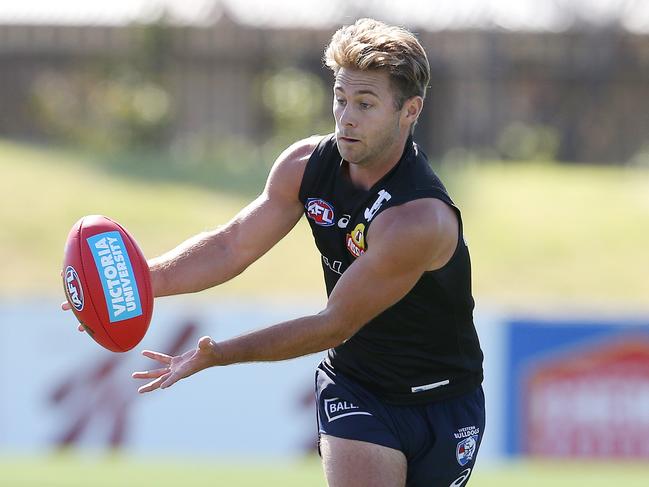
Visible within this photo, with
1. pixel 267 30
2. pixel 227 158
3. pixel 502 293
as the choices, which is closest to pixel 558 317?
pixel 502 293

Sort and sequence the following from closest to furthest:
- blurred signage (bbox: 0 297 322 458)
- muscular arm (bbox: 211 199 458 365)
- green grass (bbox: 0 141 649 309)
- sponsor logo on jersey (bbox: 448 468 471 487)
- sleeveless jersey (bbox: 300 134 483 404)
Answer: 1. muscular arm (bbox: 211 199 458 365)
2. sleeveless jersey (bbox: 300 134 483 404)
3. sponsor logo on jersey (bbox: 448 468 471 487)
4. blurred signage (bbox: 0 297 322 458)
5. green grass (bbox: 0 141 649 309)

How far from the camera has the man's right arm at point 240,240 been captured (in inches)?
213

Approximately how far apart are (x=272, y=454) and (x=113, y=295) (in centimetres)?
659

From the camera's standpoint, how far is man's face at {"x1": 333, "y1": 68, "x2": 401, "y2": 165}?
4930mm

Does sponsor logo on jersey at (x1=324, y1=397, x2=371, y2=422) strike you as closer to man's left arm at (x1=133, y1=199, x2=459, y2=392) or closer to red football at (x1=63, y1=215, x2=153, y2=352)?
man's left arm at (x1=133, y1=199, x2=459, y2=392)

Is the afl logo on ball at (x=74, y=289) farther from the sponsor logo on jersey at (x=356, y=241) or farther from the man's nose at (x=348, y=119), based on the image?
the man's nose at (x=348, y=119)

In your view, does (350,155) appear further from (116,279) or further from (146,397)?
(146,397)

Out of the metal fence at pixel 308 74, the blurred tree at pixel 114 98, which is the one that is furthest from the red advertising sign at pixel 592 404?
the blurred tree at pixel 114 98

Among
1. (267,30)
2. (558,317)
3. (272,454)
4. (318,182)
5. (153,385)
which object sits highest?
(267,30)

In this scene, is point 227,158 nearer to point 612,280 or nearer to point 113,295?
point 612,280

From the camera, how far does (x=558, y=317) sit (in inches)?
464

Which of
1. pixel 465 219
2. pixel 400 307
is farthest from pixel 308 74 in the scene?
pixel 400 307

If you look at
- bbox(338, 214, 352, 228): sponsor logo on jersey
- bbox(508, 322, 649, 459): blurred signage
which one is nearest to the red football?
bbox(338, 214, 352, 228): sponsor logo on jersey

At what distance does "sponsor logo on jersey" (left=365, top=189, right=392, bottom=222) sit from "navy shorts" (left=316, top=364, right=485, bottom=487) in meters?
0.74
